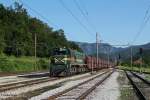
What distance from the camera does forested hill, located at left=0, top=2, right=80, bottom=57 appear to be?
126787 millimetres

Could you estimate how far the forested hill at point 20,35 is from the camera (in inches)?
4992

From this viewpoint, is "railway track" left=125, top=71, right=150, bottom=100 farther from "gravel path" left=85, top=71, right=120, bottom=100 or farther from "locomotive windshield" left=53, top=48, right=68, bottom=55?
"locomotive windshield" left=53, top=48, right=68, bottom=55

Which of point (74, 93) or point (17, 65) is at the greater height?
point (17, 65)

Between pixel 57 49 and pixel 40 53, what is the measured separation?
96.5 m

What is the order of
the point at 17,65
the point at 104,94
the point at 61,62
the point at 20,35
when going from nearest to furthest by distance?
1. the point at 104,94
2. the point at 61,62
3. the point at 17,65
4. the point at 20,35

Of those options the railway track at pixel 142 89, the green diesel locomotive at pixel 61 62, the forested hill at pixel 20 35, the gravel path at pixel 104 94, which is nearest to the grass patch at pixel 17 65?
the forested hill at pixel 20 35

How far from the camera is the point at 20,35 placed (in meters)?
133

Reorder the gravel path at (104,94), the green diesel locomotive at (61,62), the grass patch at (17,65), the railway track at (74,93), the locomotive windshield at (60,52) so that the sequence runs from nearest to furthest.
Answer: the railway track at (74,93) < the gravel path at (104,94) < the green diesel locomotive at (61,62) < the locomotive windshield at (60,52) < the grass patch at (17,65)

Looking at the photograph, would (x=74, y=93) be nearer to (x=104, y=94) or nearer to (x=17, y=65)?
(x=104, y=94)

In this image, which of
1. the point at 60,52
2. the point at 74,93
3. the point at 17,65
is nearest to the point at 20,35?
the point at 17,65

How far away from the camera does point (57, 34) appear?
187375 mm

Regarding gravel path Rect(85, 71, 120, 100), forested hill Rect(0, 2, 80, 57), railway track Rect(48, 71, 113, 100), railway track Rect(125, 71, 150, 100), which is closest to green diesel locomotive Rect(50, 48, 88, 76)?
railway track Rect(125, 71, 150, 100)

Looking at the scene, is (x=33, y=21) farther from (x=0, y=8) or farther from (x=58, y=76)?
(x=58, y=76)

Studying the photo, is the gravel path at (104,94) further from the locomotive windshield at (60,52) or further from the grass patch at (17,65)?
the grass patch at (17,65)
